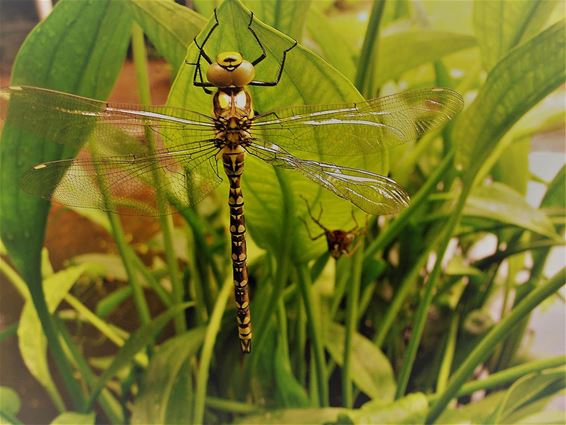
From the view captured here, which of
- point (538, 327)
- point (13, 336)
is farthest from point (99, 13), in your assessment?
point (538, 327)

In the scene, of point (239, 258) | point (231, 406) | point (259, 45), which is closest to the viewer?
point (259, 45)

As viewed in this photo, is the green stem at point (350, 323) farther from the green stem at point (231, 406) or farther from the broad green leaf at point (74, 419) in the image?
the broad green leaf at point (74, 419)

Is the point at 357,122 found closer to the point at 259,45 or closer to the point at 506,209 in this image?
the point at 259,45

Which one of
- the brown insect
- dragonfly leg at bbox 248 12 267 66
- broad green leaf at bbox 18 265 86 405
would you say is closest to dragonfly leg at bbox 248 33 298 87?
dragonfly leg at bbox 248 12 267 66

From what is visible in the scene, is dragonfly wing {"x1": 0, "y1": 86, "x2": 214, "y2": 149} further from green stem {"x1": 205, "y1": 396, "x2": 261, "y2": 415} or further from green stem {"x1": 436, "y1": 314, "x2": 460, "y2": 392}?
green stem {"x1": 436, "y1": 314, "x2": 460, "y2": 392}

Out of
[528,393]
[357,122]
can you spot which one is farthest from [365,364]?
[357,122]

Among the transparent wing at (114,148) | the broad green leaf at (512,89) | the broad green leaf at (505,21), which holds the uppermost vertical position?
the broad green leaf at (505,21)

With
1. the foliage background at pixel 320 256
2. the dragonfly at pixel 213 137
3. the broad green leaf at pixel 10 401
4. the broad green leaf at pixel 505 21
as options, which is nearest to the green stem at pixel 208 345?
the foliage background at pixel 320 256
